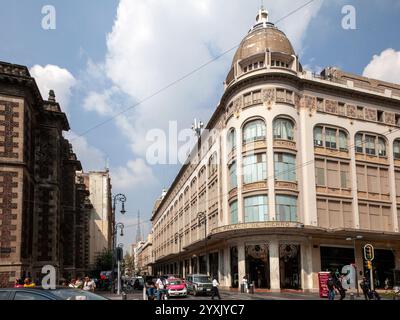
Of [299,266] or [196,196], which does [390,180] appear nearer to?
[299,266]

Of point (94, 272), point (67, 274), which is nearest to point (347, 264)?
point (67, 274)

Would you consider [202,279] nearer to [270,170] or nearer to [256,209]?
[256,209]

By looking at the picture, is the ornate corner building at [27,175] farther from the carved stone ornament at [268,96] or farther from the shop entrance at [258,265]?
the carved stone ornament at [268,96]

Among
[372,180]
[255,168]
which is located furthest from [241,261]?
[372,180]

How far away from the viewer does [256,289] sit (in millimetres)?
42219

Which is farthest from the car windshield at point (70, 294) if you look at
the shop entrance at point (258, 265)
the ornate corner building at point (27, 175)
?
the shop entrance at point (258, 265)

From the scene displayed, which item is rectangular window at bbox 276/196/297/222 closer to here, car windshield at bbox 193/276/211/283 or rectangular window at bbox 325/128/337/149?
rectangular window at bbox 325/128/337/149

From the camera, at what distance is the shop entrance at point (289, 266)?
42.1 metres

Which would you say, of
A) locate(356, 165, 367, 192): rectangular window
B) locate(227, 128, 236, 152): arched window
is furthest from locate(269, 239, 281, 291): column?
locate(356, 165, 367, 192): rectangular window

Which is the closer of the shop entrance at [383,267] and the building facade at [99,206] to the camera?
the shop entrance at [383,267]

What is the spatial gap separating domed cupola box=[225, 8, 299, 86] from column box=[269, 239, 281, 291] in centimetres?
1736

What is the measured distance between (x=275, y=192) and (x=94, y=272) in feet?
136

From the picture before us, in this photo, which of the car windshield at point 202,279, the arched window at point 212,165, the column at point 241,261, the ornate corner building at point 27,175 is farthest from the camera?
the arched window at point 212,165

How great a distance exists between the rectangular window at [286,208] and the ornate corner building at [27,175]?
2010 centimetres
